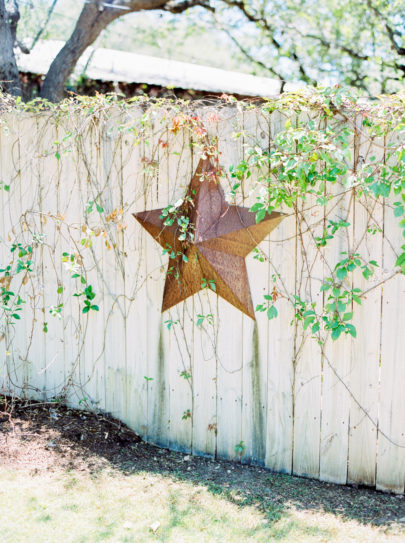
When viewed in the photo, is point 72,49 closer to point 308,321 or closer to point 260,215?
point 260,215

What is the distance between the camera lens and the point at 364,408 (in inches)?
122

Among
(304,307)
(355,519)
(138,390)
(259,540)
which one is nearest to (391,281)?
(304,307)

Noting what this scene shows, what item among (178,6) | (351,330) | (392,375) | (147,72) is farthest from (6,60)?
(392,375)

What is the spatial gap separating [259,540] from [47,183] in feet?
8.76

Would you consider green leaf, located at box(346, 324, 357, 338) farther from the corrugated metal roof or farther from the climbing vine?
the corrugated metal roof

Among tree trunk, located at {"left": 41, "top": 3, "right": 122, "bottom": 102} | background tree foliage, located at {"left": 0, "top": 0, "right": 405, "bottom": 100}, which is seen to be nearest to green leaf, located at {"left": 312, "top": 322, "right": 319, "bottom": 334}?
tree trunk, located at {"left": 41, "top": 3, "right": 122, "bottom": 102}

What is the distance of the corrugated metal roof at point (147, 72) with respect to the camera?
28.8 ft

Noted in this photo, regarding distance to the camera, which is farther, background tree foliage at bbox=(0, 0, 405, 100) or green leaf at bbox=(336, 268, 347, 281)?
background tree foliage at bbox=(0, 0, 405, 100)

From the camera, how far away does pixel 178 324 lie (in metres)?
3.54

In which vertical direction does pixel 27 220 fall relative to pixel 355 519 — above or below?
above

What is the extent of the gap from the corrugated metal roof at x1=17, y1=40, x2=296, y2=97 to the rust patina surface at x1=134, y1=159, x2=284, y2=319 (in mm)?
5764

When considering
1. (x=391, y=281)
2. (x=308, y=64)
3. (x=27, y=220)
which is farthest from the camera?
(x=308, y=64)

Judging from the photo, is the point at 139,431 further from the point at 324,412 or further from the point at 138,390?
the point at 324,412

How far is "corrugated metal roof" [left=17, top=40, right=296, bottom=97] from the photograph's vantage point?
8766 millimetres
